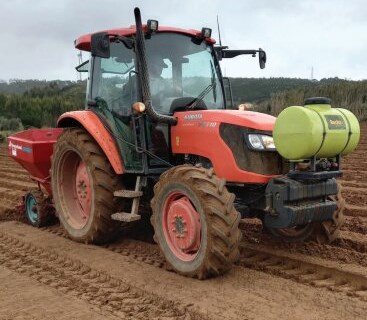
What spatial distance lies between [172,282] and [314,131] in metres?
1.64

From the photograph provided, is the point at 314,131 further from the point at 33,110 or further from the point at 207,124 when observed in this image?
the point at 33,110

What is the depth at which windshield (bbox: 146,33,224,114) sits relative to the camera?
488 centimetres

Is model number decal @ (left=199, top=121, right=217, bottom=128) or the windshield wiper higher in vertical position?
the windshield wiper

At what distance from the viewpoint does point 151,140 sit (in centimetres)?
488

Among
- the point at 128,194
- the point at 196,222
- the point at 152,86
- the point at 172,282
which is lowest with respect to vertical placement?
the point at 172,282

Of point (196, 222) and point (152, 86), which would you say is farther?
point (152, 86)

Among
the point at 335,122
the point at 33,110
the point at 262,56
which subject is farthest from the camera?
the point at 33,110

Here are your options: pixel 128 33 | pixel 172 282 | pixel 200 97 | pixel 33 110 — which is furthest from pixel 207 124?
pixel 33 110

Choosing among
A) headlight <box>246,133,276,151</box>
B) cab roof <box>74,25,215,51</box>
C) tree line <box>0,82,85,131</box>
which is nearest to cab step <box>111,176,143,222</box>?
headlight <box>246,133,276,151</box>

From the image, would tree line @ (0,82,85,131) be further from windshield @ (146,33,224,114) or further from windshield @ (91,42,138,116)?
windshield @ (146,33,224,114)

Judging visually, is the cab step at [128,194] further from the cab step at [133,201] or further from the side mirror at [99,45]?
the side mirror at [99,45]

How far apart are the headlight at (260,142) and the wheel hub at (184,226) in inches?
28.3

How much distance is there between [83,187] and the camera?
18.4 feet

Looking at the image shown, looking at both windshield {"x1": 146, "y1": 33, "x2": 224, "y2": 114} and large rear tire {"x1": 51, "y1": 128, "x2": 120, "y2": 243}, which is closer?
windshield {"x1": 146, "y1": 33, "x2": 224, "y2": 114}
